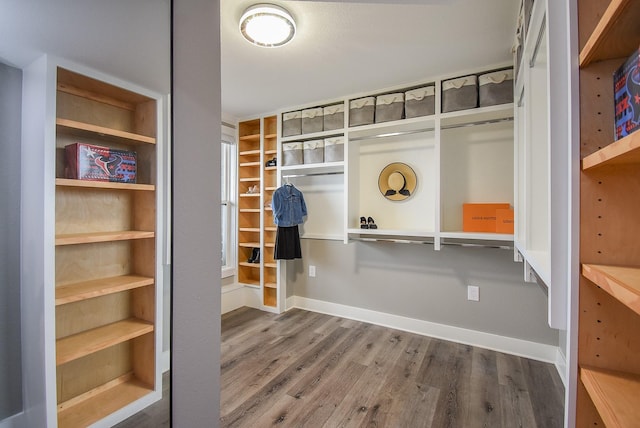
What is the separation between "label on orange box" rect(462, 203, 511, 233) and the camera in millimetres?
2393

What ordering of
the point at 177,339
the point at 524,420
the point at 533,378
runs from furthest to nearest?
1. the point at 533,378
2. the point at 524,420
3. the point at 177,339

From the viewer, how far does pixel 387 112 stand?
268cm

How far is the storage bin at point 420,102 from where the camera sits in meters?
2.51

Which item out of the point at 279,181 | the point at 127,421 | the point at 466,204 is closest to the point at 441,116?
the point at 466,204

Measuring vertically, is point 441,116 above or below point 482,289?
above

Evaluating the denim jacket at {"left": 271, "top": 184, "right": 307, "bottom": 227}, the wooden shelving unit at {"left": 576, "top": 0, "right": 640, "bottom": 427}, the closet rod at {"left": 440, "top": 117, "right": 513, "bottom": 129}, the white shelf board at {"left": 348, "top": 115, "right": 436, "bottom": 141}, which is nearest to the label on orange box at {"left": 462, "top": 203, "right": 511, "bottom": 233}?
the closet rod at {"left": 440, "top": 117, "right": 513, "bottom": 129}

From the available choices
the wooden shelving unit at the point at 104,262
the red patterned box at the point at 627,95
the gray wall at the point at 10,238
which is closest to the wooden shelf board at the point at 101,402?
the wooden shelving unit at the point at 104,262

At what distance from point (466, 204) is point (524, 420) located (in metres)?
1.53

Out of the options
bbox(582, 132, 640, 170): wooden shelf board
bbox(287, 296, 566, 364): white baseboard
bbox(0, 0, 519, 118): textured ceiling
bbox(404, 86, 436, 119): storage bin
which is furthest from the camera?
bbox(404, 86, 436, 119): storage bin

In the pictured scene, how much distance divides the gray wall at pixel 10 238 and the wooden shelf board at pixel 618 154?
1076 mm

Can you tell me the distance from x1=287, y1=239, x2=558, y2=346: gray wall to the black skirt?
0.86 feet

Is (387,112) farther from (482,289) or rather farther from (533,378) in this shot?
(533,378)

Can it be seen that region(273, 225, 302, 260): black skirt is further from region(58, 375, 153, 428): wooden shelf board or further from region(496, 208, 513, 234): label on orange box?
region(58, 375, 153, 428): wooden shelf board

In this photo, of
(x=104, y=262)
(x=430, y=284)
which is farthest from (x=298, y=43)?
(x=430, y=284)
